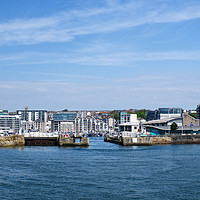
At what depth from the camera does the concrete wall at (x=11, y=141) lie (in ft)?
291

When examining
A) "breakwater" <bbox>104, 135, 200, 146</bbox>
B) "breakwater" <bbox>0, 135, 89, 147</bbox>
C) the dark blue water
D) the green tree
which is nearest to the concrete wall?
"breakwater" <bbox>0, 135, 89, 147</bbox>

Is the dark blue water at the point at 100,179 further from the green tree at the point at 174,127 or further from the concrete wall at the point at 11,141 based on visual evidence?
the green tree at the point at 174,127

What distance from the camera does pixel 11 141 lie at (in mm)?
89375

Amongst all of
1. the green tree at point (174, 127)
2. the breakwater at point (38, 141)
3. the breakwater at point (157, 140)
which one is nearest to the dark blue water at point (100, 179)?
the breakwater at point (38, 141)

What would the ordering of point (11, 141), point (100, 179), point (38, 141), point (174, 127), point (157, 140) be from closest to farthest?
point (100, 179)
point (11, 141)
point (38, 141)
point (157, 140)
point (174, 127)

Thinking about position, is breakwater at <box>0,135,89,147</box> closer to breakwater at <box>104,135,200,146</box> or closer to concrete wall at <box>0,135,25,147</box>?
concrete wall at <box>0,135,25,147</box>

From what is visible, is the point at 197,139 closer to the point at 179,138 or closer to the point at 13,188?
the point at 179,138

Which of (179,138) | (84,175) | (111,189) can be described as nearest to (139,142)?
(179,138)

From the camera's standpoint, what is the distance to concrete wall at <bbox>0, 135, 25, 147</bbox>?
291ft

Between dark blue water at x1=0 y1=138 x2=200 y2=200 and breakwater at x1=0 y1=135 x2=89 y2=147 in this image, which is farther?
breakwater at x1=0 y1=135 x2=89 y2=147

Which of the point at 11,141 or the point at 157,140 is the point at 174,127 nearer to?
the point at 157,140

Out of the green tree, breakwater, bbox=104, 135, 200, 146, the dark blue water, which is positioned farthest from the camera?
the green tree

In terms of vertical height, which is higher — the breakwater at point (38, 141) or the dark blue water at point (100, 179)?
the breakwater at point (38, 141)

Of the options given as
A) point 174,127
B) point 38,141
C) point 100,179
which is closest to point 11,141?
point 38,141
